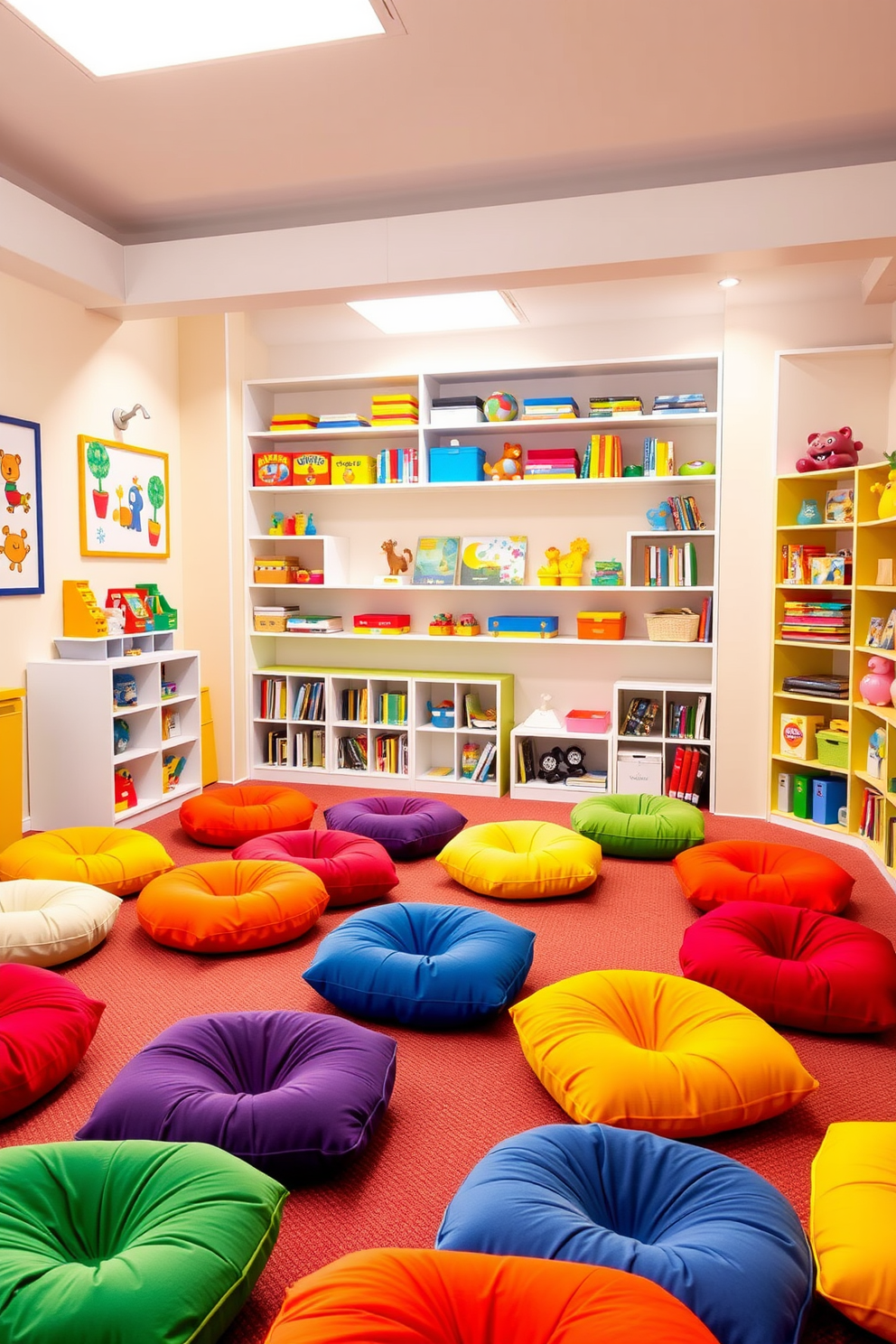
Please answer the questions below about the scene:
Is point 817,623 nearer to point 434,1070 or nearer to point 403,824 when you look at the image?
point 403,824

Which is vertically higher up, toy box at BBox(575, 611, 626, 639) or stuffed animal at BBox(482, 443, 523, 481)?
stuffed animal at BBox(482, 443, 523, 481)

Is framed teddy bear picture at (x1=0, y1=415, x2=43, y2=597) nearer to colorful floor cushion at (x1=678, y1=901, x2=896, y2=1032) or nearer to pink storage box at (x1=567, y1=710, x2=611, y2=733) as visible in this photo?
pink storage box at (x1=567, y1=710, x2=611, y2=733)

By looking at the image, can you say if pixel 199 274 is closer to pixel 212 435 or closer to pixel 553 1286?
pixel 212 435

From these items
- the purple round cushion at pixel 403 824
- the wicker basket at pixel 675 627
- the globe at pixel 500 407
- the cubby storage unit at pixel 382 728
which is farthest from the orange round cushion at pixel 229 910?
the globe at pixel 500 407

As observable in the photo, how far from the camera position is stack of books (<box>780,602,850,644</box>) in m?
4.98

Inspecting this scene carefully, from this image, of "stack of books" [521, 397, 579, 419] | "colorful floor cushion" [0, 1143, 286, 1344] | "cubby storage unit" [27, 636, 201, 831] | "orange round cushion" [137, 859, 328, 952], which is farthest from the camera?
"stack of books" [521, 397, 579, 419]

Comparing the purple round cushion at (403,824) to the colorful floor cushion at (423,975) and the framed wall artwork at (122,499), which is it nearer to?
the colorful floor cushion at (423,975)

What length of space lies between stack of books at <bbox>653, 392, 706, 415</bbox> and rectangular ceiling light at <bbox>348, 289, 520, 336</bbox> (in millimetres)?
966

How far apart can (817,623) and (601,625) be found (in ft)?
4.03

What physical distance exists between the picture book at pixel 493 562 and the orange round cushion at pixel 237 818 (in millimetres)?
1978

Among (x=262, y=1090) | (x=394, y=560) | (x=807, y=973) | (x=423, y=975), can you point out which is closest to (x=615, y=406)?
(x=394, y=560)

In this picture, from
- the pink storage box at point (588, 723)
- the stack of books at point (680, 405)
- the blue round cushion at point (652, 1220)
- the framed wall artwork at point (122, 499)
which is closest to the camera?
the blue round cushion at point (652, 1220)

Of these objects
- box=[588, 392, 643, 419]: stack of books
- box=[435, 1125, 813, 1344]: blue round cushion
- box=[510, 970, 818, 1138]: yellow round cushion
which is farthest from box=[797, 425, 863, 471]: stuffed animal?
box=[435, 1125, 813, 1344]: blue round cushion

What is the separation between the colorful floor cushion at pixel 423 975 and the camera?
9.40ft
